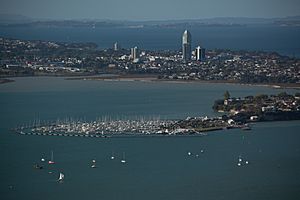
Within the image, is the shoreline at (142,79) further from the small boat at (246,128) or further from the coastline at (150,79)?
the small boat at (246,128)

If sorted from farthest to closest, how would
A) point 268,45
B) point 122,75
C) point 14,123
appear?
1. point 268,45
2. point 122,75
3. point 14,123

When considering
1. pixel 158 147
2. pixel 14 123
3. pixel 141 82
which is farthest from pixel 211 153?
pixel 141 82

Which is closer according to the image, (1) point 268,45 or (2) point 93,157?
(2) point 93,157

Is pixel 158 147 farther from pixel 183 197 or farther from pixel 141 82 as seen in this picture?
pixel 141 82

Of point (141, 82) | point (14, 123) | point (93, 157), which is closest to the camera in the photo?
point (93, 157)

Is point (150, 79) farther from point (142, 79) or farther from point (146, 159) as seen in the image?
point (146, 159)

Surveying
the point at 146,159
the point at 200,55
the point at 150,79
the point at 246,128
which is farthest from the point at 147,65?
the point at 146,159
